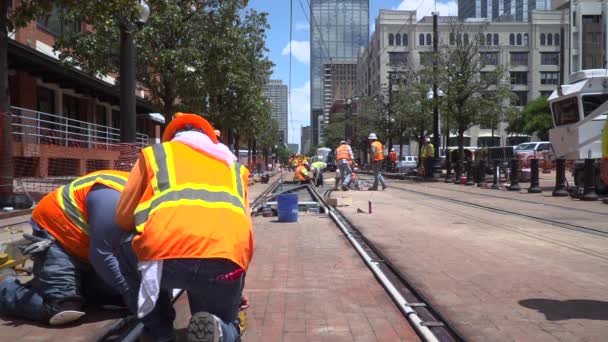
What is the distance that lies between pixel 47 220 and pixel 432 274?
158 inches

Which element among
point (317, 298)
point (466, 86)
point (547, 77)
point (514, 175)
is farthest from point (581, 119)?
point (547, 77)

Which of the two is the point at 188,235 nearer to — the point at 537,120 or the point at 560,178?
the point at 560,178

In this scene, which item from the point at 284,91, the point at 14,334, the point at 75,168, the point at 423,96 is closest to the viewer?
the point at 14,334

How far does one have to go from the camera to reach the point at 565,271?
634cm

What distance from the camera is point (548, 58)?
8394cm

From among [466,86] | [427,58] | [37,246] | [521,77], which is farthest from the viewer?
[521,77]

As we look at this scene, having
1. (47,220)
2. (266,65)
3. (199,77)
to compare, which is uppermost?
(266,65)

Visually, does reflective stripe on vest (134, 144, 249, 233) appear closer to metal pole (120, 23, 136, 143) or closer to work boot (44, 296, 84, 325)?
work boot (44, 296, 84, 325)

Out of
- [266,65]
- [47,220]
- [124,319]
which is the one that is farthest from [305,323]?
[266,65]

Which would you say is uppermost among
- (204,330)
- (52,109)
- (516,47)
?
(516,47)

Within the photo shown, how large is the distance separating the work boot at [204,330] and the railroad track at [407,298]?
1.86m

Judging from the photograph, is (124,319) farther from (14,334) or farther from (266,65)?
(266,65)

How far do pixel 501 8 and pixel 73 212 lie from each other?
412 feet

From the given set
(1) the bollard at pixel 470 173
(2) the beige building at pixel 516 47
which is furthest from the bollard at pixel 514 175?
(2) the beige building at pixel 516 47
